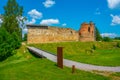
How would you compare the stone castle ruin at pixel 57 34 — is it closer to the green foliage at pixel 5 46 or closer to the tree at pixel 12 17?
the tree at pixel 12 17

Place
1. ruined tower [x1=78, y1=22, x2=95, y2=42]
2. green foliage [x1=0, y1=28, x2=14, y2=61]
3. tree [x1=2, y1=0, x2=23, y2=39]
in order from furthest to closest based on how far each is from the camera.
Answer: ruined tower [x1=78, y1=22, x2=95, y2=42] < tree [x1=2, y1=0, x2=23, y2=39] < green foliage [x1=0, y1=28, x2=14, y2=61]

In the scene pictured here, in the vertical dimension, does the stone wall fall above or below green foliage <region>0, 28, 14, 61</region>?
above

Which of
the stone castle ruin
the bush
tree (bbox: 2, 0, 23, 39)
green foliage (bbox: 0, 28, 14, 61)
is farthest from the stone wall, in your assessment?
green foliage (bbox: 0, 28, 14, 61)

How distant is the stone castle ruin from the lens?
50.4 m

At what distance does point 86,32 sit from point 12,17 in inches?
703

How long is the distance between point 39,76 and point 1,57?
1875 centimetres

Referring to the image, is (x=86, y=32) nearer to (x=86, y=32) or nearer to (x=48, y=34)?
(x=86, y=32)

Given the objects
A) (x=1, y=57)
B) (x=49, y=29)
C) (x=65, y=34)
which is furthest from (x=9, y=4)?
(x=1, y=57)

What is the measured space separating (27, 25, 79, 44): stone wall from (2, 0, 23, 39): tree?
2.71 m

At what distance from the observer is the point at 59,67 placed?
18.6m

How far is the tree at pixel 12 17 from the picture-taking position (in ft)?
165

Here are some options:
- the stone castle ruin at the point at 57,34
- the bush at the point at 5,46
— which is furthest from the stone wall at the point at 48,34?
the bush at the point at 5,46

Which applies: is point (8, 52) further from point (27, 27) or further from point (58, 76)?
point (58, 76)

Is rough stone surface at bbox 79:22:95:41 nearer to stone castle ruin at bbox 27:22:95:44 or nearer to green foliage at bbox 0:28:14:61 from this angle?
stone castle ruin at bbox 27:22:95:44
